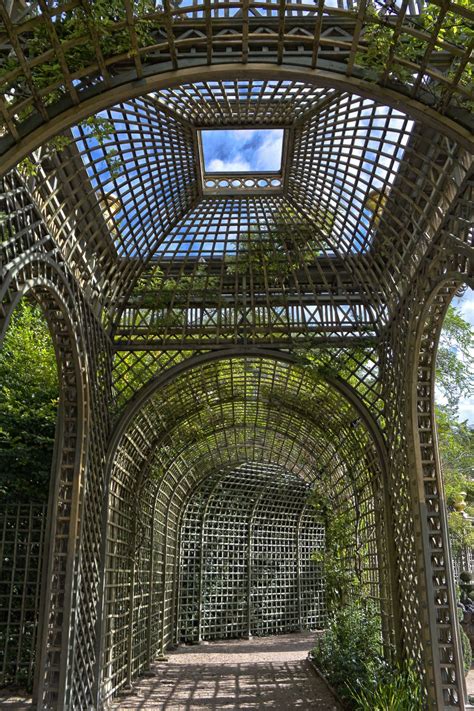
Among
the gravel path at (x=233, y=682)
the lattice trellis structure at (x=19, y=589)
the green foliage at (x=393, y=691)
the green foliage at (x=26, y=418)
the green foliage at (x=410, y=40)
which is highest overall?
the green foliage at (x=410, y=40)

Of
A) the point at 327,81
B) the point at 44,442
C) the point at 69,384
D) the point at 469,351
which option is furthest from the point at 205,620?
the point at 327,81

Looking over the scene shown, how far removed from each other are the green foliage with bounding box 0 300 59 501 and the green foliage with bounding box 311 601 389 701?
188 inches

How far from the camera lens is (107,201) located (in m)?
6.82

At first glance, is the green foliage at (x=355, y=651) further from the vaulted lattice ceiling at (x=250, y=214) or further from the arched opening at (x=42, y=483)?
the vaulted lattice ceiling at (x=250, y=214)

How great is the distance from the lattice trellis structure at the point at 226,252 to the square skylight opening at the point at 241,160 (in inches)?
2.6

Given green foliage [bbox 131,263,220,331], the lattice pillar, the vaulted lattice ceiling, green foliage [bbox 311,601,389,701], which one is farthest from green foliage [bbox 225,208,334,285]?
green foliage [bbox 311,601,389,701]

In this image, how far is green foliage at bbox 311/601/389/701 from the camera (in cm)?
731

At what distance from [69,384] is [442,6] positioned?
17.3ft

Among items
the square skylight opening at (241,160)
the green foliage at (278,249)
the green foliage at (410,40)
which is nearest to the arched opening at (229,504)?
the green foliage at (278,249)

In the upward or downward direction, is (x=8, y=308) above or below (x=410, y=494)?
above

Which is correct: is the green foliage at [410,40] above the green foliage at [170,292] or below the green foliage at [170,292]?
below

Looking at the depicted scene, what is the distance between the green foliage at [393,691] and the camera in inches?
229

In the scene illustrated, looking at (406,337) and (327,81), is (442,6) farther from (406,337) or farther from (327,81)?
(406,337)

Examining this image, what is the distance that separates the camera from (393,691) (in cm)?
596
